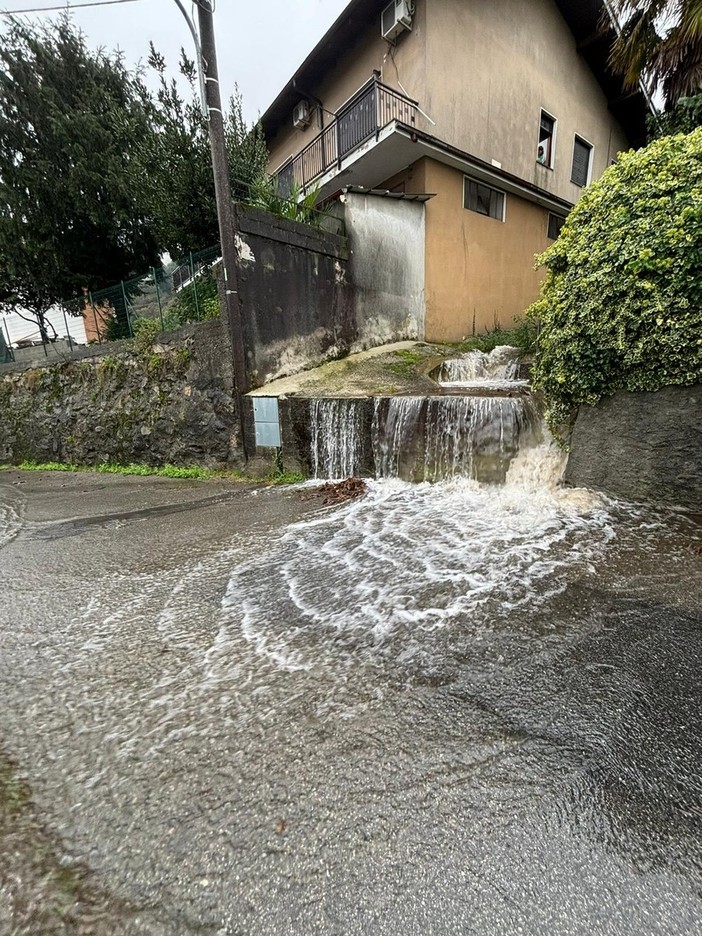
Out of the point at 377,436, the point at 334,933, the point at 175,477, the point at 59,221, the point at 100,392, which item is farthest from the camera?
the point at 59,221

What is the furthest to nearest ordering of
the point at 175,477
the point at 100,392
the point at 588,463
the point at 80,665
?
the point at 100,392, the point at 175,477, the point at 588,463, the point at 80,665

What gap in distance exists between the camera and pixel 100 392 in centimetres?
864

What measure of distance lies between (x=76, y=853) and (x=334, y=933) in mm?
908

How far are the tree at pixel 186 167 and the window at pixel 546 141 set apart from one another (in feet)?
27.6

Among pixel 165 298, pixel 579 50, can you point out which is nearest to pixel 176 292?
pixel 165 298

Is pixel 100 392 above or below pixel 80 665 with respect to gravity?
above

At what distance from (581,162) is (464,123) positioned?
622 cm

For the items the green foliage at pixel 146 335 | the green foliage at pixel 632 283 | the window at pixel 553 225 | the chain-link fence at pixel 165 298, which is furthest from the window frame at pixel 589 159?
the green foliage at pixel 146 335

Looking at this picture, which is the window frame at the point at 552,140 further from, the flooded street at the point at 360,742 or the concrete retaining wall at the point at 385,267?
the flooded street at the point at 360,742

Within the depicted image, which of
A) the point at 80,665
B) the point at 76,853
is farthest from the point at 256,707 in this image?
the point at 80,665

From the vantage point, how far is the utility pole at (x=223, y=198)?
5668 mm

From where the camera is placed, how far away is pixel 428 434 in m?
5.60

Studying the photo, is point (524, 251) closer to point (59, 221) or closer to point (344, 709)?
point (59, 221)

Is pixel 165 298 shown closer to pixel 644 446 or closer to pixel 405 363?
pixel 405 363
